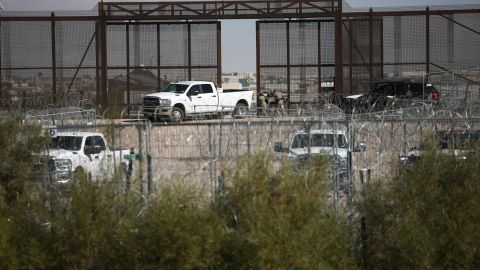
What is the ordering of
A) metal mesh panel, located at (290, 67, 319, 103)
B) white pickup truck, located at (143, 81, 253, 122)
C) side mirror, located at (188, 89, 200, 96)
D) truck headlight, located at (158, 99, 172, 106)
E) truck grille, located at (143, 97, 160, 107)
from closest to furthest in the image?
truck headlight, located at (158, 99, 172, 106) < white pickup truck, located at (143, 81, 253, 122) < truck grille, located at (143, 97, 160, 107) < side mirror, located at (188, 89, 200, 96) < metal mesh panel, located at (290, 67, 319, 103)

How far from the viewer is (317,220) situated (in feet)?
27.7

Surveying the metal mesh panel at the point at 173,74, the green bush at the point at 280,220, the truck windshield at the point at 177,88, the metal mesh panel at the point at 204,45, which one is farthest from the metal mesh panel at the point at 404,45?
the green bush at the point at 280,220

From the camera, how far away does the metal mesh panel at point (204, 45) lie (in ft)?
135

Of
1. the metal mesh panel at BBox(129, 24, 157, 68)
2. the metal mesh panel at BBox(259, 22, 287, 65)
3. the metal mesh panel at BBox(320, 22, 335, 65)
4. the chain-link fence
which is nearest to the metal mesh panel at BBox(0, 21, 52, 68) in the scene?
the metal mesh panel at BBox(129, 24, 157, 68)

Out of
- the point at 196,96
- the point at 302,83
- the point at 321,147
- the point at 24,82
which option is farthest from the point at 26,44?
the point at 321,147

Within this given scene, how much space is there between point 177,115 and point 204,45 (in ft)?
24.1

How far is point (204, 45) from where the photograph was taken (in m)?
41.3

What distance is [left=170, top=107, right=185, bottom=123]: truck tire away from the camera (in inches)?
1352

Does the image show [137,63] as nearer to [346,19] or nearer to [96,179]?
[346,19]

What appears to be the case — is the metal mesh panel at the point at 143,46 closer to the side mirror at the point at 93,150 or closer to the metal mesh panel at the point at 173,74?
the metal mesh panel at the point at 173,74

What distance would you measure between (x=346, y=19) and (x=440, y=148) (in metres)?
31.9

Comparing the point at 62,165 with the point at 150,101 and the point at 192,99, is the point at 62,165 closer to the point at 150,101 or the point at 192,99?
the point at 150,101

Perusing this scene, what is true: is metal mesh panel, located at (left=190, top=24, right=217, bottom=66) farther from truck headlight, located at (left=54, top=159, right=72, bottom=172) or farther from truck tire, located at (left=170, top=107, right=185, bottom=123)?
truck headlight, located at (left=54, top=159, right=72, bottom=172)

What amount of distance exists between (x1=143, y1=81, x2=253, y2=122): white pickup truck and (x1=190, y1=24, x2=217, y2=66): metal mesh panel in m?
4.26
